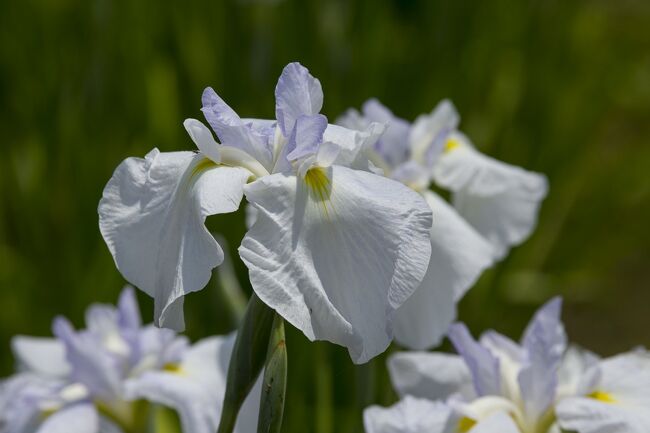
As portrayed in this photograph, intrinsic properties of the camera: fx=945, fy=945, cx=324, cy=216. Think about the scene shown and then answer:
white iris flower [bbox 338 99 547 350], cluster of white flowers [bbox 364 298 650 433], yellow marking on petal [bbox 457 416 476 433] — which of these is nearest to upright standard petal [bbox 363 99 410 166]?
white iris flower [bbox 338 99 547 350]

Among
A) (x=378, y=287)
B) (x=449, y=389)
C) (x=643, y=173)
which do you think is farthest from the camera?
(x=643, y=173)

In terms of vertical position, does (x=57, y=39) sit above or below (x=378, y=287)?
below

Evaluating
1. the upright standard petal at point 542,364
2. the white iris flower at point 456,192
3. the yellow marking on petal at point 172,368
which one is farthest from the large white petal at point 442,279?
the yellow marking on petal at point 172,368

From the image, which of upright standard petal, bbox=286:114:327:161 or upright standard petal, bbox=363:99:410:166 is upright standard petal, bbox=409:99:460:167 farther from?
upright standard petal, bbox=286:114:327:161

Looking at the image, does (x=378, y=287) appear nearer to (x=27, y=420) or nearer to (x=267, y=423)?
(x=267, y=423)

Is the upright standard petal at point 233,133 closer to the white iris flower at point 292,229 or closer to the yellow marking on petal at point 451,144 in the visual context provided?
the white iris flower at point 292,229

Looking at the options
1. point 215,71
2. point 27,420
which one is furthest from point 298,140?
point 215,71

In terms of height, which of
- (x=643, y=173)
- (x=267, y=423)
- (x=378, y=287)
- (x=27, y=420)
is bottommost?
(x=643, y=173)
